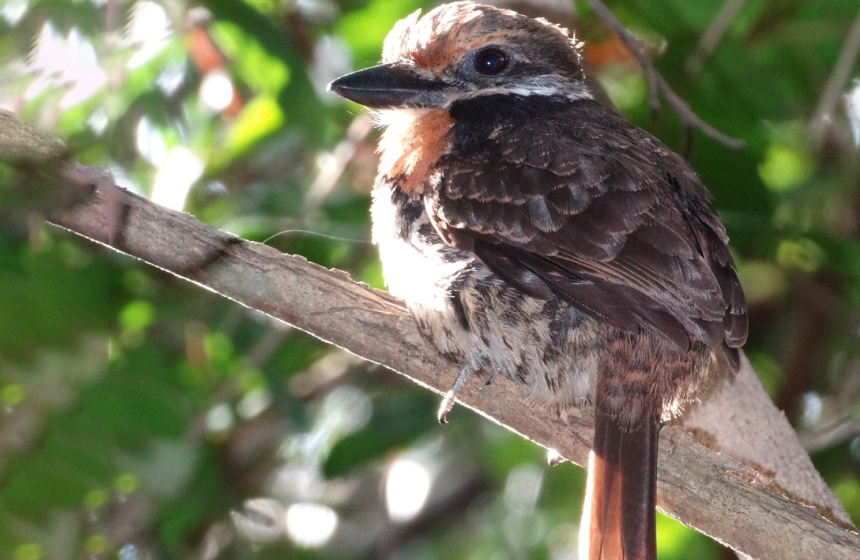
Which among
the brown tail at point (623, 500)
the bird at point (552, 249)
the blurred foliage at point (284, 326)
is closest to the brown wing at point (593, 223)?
the bird at point (552, 249)

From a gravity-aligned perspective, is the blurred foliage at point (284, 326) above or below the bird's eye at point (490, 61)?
below

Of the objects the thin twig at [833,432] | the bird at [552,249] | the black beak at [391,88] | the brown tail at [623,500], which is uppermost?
the black beak at [391,88]

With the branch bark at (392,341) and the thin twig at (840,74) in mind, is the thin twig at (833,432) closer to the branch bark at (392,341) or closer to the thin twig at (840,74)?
the branch bark at (392,341)

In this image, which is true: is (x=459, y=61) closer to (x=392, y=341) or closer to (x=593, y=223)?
(x=593, y=223)

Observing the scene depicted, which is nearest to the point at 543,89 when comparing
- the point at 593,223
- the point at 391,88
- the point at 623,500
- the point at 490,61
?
the point at 490,61

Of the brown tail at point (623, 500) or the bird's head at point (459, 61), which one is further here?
the bird's head at point (459, 61)

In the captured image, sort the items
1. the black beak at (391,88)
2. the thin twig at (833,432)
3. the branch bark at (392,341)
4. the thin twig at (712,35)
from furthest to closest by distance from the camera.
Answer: the thin twig at (833,432) → the thin twig at (712,35) → the black beak at (391,88) → the branch bark at (392,341)

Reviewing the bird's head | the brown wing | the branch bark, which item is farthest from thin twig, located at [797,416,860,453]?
the bird's head

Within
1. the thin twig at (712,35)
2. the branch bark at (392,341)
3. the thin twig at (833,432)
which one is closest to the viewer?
the branch bark at (392,341)

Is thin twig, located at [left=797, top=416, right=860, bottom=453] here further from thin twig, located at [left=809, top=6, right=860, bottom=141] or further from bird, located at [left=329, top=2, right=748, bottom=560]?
thin twig, located at [left=809, top=6, right=860, bottom=141]

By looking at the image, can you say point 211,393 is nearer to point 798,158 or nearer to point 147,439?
point 147,439
